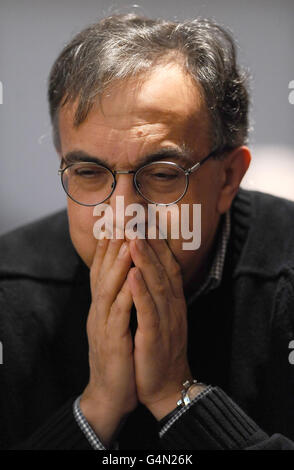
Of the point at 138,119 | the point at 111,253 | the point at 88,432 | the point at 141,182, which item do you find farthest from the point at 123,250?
the point at 88,432

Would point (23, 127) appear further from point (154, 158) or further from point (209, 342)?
point (209, 342)

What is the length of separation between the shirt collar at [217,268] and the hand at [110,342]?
30 centimetres

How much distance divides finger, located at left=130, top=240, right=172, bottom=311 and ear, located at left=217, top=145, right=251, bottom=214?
11.2 inches

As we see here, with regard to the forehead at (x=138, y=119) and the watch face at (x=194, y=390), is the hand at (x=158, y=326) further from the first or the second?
the forehead at (x=138, y=119)

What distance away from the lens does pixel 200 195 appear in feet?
3.96

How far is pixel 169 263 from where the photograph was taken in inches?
45.3

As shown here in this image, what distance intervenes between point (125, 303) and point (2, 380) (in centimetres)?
43

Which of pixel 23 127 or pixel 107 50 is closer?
pixel 107 50

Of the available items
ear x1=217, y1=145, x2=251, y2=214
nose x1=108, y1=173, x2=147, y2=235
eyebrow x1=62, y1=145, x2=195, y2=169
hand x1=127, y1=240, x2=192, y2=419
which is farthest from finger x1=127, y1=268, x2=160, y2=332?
ear x1=217, y1=145, x2=251, y2=214

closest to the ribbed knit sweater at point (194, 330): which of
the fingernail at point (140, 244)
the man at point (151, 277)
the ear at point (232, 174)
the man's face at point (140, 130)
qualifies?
the man at point (151, 277)

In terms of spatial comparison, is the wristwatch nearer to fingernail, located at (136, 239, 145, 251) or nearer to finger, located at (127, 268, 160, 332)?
finger, located at (127, 268, 160, 332)

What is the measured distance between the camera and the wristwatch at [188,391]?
1115 mm
